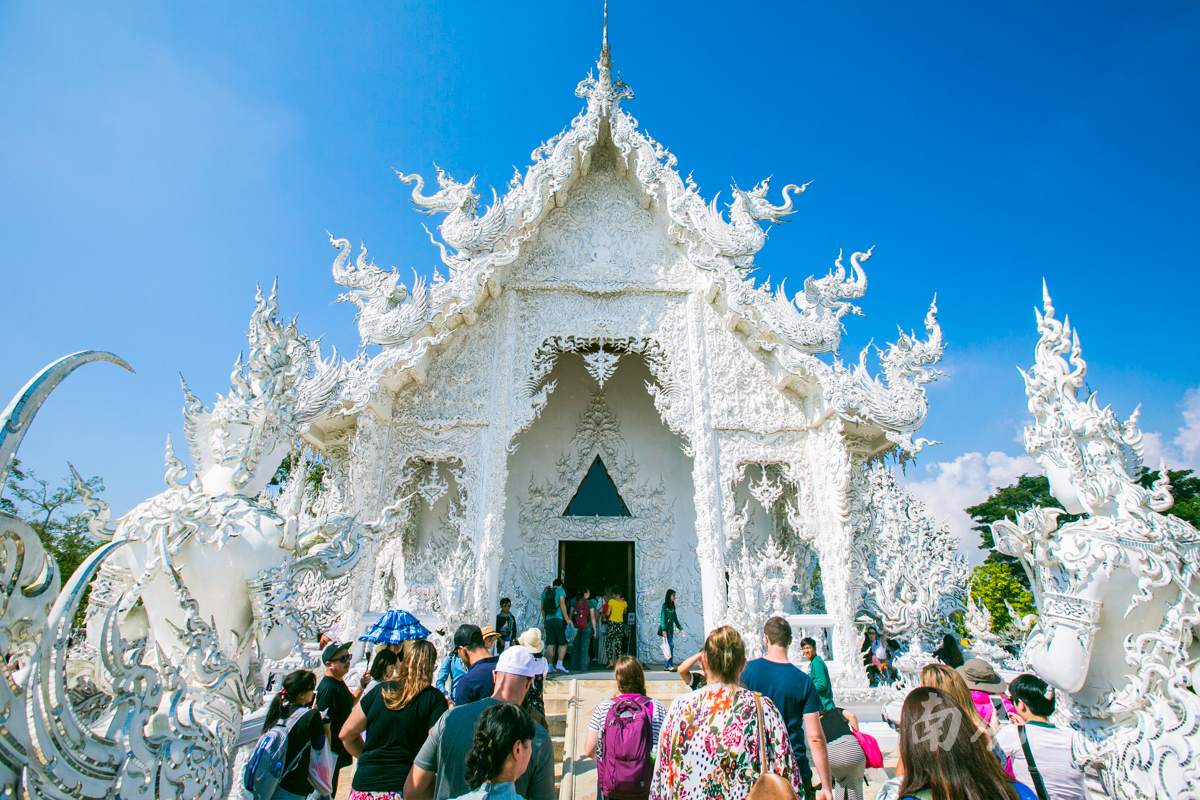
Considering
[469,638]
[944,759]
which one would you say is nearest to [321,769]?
[469,638]

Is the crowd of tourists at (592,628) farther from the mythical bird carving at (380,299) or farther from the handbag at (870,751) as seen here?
the handbag at (870,751)

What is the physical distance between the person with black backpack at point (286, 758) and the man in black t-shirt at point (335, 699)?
0.19 metres

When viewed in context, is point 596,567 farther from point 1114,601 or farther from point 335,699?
point 1114,601

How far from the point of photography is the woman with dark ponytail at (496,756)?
1.45 meters

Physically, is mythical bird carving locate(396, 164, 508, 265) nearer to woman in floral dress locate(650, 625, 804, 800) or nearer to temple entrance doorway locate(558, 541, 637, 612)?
temple entrance doorway locate(558, 541, 637, 612)

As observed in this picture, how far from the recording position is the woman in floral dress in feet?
5.79

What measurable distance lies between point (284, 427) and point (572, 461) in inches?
236

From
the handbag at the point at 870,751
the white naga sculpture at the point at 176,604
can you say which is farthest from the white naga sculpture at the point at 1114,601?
the white naga sculpture at the point at 176,604

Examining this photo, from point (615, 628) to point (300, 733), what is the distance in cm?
658

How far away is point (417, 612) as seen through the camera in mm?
6828

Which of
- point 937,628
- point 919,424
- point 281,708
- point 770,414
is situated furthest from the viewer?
point 770,414

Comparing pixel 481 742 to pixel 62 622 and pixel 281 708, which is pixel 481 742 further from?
pixel 281 708

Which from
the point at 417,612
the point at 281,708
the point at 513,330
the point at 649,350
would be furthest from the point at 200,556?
the point at 649,350

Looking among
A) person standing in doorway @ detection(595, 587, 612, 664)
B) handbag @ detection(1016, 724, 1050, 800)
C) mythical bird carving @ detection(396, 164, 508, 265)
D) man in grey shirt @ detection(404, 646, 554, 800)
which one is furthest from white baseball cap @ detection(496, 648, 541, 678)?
person standing in doorway @ detection(595, 587, 612, 664)
